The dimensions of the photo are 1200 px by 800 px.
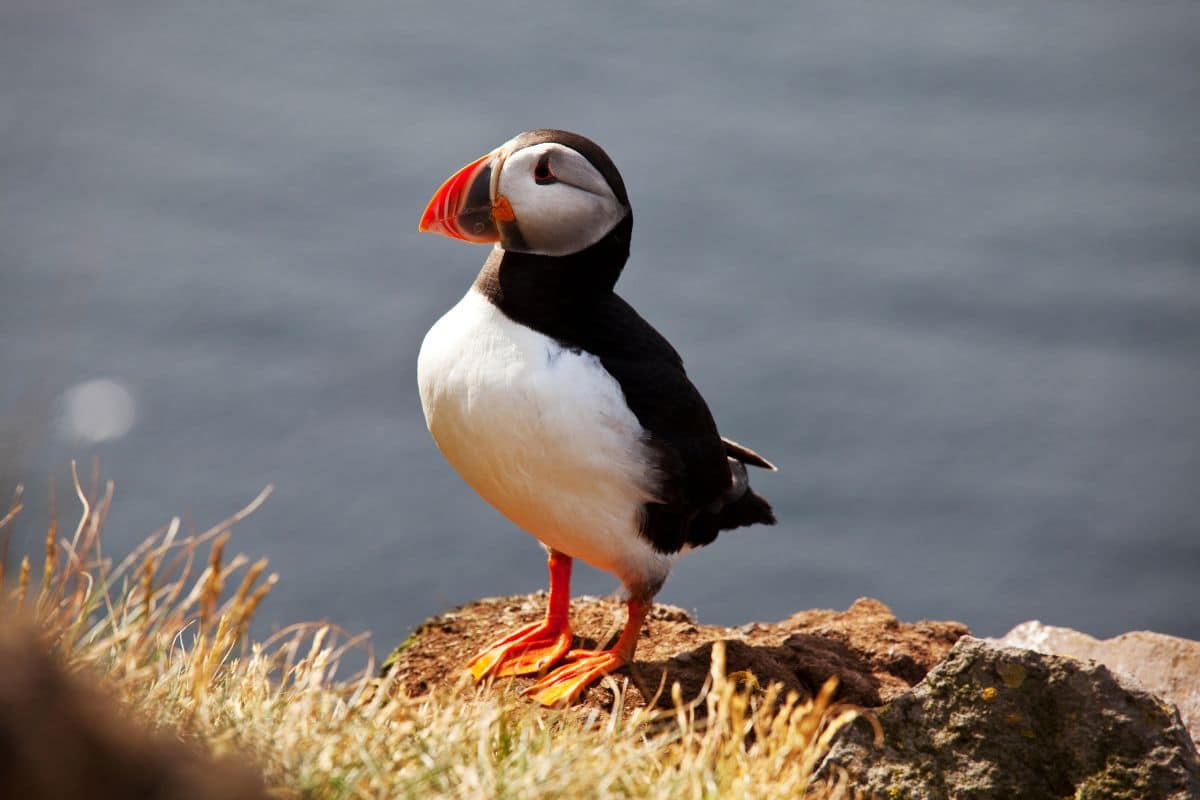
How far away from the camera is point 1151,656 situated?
443 cm

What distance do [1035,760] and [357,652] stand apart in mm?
4833

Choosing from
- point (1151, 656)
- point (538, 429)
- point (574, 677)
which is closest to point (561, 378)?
point (538, 429)

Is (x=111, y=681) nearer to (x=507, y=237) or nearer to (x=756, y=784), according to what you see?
(x=756, y=784)

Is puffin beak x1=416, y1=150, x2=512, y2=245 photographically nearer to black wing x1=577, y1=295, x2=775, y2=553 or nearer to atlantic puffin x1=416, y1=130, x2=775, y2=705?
atlantic puffin x1=416, y1=130, x2=775, y2=705

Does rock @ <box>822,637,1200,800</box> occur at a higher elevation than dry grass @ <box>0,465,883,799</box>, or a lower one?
higher

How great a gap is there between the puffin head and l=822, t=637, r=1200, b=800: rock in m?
1.42

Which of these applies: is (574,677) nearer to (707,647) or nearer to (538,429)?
(707,647)

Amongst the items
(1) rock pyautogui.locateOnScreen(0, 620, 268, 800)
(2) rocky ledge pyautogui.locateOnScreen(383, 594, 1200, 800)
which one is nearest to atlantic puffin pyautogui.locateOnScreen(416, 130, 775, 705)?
(2) rocky ledge pyautogui.locateOnScreen(383, 594, 1200, 800)

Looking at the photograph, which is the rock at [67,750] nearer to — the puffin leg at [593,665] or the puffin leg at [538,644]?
the puffin leg at [593,665]

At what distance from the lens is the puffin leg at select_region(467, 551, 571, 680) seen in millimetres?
3982

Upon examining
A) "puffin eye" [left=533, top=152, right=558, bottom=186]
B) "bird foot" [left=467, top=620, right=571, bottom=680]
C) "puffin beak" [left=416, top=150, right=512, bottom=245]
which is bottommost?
"bird foot" [left=467, top=620, right=571, bottom=680]

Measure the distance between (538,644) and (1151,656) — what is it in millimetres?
1964

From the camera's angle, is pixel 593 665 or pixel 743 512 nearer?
pixel 593 665

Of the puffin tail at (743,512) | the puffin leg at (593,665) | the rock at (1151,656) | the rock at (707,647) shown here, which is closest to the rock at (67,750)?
the rock at (707,647)
